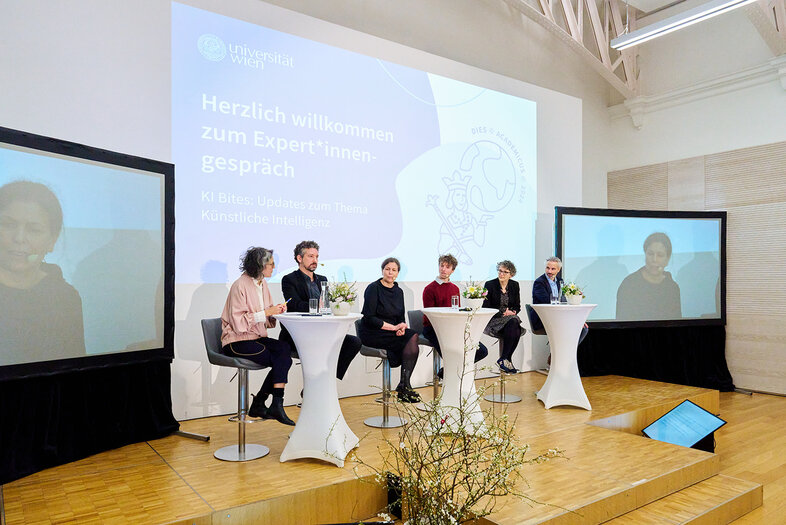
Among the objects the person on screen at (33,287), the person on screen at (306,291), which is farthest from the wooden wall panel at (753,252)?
the person on screen at (33,287)

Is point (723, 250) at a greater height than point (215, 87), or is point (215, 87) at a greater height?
point (215, 87)

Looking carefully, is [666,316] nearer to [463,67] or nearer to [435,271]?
[435,271]

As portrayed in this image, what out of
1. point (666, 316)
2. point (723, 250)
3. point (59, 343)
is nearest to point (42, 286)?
point (59, 343)

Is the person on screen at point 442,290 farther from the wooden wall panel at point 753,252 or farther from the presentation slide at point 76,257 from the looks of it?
the wooden wall panel at point 753,252

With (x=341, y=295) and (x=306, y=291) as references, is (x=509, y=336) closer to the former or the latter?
(x=306, y=291)

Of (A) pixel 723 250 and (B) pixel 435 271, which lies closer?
(B) pixel 435 271

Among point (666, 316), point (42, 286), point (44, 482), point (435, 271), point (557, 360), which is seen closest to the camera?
point (44, 482)

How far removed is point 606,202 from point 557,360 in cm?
410

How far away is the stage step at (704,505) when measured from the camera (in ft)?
8.95

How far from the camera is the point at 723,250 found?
6.35 meters

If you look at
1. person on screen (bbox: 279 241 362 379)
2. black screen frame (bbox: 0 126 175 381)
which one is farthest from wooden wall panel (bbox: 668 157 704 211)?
black screen frame (bbox: 0 126 175 381)

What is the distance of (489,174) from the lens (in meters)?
5.92

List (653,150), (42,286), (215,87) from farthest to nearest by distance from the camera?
(653,150) < (215,87) < (42,286)

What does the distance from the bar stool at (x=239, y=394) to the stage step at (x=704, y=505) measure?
1.96 metres
